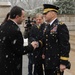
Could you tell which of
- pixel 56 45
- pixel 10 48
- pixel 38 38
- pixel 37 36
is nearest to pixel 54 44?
pixel 56 45

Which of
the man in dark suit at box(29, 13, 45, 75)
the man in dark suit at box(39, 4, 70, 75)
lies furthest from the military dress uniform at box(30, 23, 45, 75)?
the man in dark suit at box(39, 4, 70, 75)

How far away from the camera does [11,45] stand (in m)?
4.90

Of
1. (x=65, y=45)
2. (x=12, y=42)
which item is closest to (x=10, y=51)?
(x=12, y=42)

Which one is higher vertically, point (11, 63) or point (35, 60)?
point (11, 63)

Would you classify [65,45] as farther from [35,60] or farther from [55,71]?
[35,60]

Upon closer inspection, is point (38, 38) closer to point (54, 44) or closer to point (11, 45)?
point (54, 44)

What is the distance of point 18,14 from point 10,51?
2.01 feet

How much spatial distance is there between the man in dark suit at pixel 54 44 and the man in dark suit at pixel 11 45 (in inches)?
23.8

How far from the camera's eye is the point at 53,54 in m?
5.47

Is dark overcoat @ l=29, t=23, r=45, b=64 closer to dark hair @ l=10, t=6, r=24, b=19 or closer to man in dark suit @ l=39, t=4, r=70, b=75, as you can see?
man in dark suit @ l=39, t=4, r=70, b=75

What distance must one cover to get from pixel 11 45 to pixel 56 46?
0.90m

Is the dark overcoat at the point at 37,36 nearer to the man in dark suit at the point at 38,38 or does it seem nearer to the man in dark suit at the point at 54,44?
the man in dark suit at the point at 38,38

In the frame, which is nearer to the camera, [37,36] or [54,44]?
[54,44]

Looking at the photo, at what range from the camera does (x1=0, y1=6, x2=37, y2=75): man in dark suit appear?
489cm
